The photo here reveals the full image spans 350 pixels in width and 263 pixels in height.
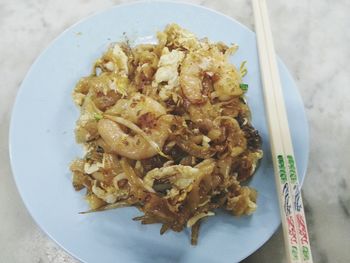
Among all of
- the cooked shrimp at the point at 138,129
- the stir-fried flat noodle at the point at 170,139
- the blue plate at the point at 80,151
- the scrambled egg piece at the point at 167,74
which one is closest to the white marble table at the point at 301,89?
the blue plate at the point at 80,151

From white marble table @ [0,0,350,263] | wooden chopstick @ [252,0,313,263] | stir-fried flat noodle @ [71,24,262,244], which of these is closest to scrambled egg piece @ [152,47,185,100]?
stir-fried flat noodle @ [71,24,262,244]

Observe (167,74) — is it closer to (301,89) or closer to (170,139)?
(170,139)

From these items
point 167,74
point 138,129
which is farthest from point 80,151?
point 167,74

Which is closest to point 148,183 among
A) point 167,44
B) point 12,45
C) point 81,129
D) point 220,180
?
point 220,180

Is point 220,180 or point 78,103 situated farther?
point 78,103

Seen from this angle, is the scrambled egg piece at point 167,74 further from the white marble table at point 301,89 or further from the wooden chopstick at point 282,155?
the white marble table at point 301,89

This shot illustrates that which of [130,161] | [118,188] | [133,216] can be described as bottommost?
[133,216]

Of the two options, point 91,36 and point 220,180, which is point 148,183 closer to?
point 220,180
